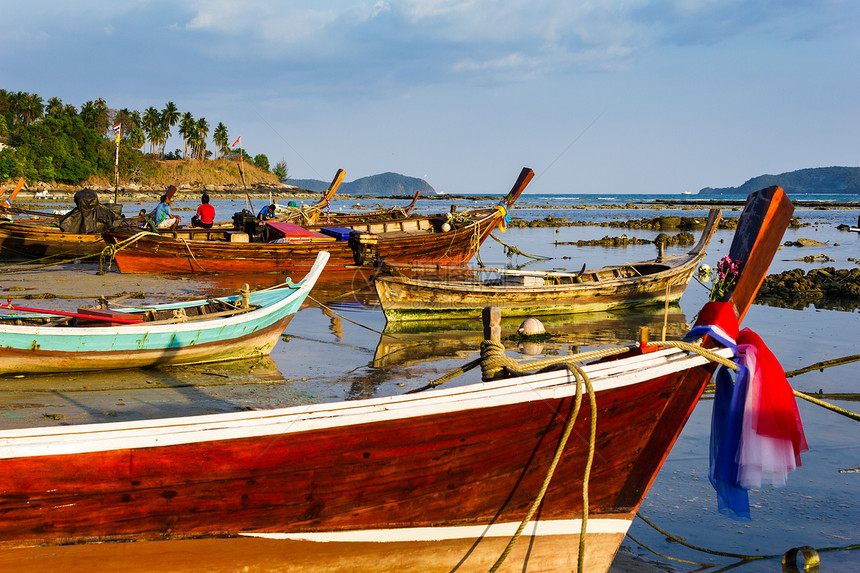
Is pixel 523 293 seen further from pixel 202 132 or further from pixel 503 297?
pixel 202 132

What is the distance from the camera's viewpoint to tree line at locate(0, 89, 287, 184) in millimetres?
76562

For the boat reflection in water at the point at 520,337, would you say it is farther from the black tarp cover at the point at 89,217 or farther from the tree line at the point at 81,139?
the tree line at the point at 81,139

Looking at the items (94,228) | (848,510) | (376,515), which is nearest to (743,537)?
(848,510)

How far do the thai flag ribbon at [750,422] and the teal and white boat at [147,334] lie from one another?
6.09 metres

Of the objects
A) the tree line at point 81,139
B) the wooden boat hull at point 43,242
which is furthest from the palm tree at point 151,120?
the wooden boat hull at point 43,242

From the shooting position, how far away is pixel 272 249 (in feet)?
57.9

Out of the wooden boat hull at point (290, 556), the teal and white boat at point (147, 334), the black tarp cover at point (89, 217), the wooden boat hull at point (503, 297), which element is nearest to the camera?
the wooden boat hull at point (290, 556)

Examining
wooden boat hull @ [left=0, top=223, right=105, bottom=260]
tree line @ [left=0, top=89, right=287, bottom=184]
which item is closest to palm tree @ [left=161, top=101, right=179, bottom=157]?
tree line @ [left=0, top=89, right=287, bottom=184]

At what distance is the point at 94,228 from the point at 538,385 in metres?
17.7

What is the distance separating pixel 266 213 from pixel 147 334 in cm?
1374

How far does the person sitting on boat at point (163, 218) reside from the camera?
18.7 meters

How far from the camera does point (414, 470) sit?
326 centimetres

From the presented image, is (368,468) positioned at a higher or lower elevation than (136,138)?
lower

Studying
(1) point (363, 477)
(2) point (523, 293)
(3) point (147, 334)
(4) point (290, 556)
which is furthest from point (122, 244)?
(1) point (363, 477)
